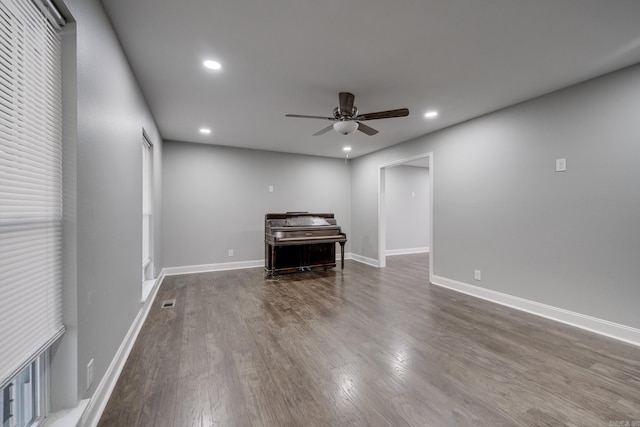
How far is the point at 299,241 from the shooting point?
4.56 metres

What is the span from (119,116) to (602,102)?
167 inches

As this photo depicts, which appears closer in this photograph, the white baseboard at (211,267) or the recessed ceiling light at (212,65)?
the recessed ceiling light at (212,65)

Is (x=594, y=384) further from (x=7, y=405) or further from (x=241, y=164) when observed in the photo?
(x=241, y=164)

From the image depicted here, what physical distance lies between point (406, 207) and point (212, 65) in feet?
19.3

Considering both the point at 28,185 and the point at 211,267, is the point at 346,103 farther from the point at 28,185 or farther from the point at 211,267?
the point at 211,267

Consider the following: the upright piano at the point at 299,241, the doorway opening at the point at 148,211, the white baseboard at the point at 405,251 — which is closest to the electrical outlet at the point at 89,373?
the doorway opening at the point at 148,211

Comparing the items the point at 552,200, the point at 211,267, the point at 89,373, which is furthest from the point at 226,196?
the point at 552,200

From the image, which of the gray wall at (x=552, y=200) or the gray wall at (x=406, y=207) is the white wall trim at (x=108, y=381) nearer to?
the gray wall at (x=552, y=200)

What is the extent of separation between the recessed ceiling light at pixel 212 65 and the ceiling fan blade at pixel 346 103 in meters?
1.21

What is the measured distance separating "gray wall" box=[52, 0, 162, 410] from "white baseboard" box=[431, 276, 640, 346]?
157 inches

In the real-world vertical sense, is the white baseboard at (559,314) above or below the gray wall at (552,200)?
below

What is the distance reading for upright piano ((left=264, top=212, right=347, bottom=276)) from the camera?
4565 mm

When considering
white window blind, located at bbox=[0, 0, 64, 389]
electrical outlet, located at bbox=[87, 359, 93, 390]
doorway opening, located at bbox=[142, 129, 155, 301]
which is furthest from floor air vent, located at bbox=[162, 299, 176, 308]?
white window blind, located at bbox=[0, 0, 64, 389]

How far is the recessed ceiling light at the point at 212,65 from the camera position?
2.29 metres
